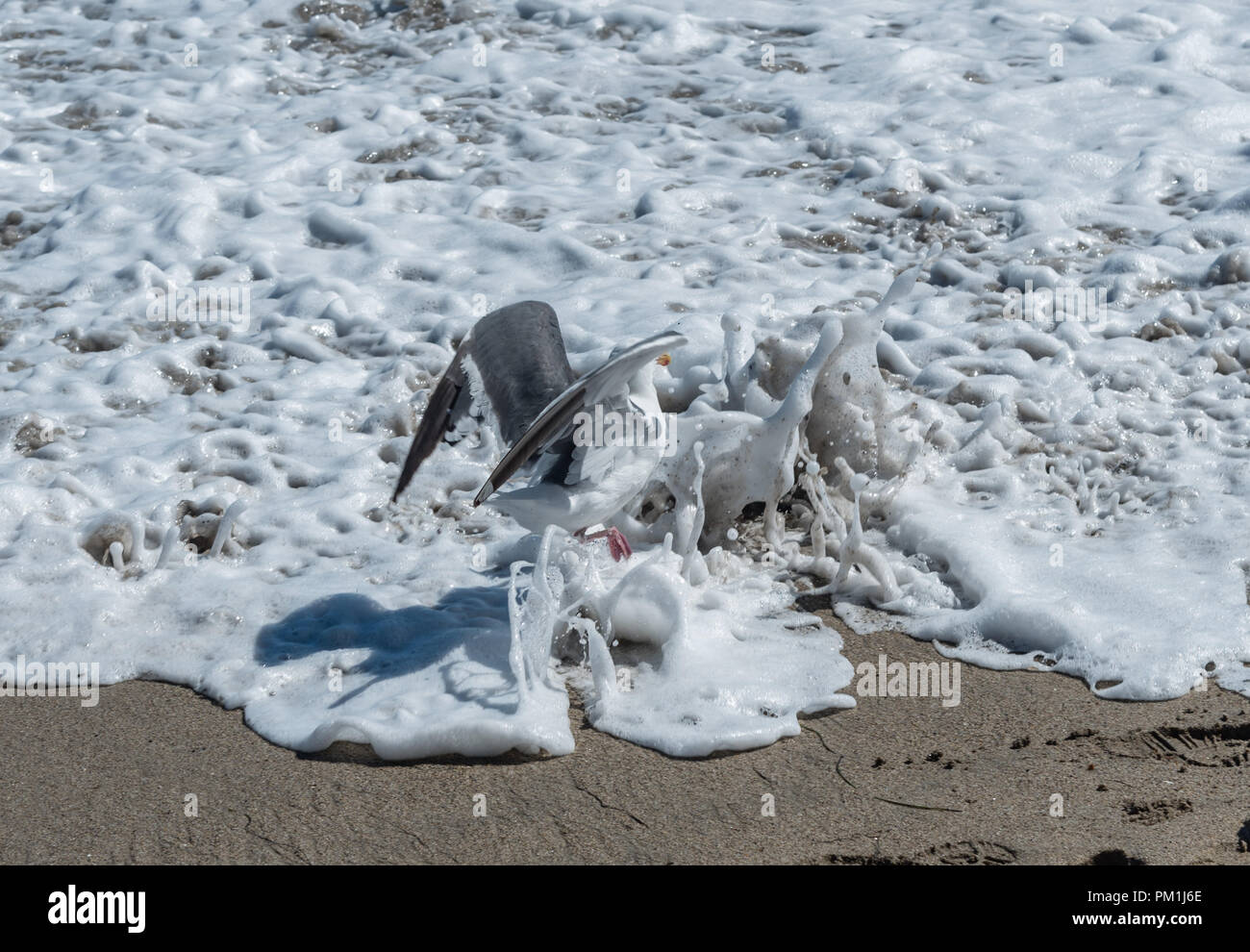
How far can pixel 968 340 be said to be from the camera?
18.5 feet

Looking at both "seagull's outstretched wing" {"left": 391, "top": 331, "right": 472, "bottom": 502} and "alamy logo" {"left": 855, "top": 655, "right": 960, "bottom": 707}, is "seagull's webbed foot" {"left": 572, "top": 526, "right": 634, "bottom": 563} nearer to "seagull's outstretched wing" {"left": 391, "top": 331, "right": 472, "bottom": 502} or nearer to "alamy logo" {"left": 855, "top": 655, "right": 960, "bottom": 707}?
"seagull's outstretched wing" {"left": 391, "top": 331, "right": 472, "bottom": 502}

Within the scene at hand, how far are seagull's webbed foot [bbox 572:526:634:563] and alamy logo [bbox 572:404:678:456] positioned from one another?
0.37 m

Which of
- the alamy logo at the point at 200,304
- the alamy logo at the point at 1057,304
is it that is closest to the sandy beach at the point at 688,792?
the alamy logo at the point at 1057,304

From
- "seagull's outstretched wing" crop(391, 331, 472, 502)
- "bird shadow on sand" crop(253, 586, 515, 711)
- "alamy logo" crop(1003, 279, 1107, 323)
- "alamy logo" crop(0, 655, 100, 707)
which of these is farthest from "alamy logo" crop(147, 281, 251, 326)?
"alamy logo" crop(1003, 279, 1107, 323)

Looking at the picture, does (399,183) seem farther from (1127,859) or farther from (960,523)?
(1127,859)

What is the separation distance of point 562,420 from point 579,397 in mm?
99

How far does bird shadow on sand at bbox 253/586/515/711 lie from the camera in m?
3.72

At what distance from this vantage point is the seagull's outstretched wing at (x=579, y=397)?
3686 millimetres

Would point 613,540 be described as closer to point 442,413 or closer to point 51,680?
point 442,413

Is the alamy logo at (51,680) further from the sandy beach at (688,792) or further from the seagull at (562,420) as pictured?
the seagull at (562,420)

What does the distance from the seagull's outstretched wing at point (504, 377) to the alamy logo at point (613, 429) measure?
0.19 meters
